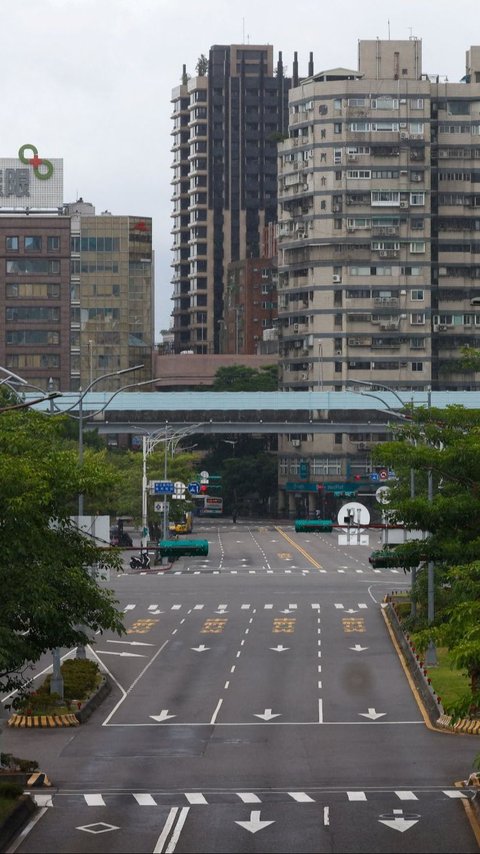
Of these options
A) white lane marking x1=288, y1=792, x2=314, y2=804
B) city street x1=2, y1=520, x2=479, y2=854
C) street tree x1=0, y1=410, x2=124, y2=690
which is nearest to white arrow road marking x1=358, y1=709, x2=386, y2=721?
city street x1=2, y1=520, x2=479, y2=854

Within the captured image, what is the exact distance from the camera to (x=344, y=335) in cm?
→ 18562

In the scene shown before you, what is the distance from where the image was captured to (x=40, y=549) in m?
37.1

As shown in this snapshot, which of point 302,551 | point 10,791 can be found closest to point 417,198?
point 302,551

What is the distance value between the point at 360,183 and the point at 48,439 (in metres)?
147

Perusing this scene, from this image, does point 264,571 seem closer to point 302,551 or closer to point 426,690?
point 302,551

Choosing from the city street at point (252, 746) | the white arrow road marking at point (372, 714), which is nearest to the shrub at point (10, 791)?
the city street at point (252, 746)

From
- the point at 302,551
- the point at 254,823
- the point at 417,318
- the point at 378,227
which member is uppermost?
the point at 378,227

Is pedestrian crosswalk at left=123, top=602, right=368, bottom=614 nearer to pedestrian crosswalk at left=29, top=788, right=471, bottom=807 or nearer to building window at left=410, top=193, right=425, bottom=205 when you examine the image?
pedestrian crosswalk at left=29, top=788, right=471, bottom=807

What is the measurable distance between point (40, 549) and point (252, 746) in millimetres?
11025

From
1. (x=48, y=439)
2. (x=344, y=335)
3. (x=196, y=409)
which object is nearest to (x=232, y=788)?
(x=48, y=439)

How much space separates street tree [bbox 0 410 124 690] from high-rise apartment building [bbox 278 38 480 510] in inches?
5652

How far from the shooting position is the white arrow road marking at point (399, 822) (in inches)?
1291

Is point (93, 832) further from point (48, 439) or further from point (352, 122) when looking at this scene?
point (352, 122)

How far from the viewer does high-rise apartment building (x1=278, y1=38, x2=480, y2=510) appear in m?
184
